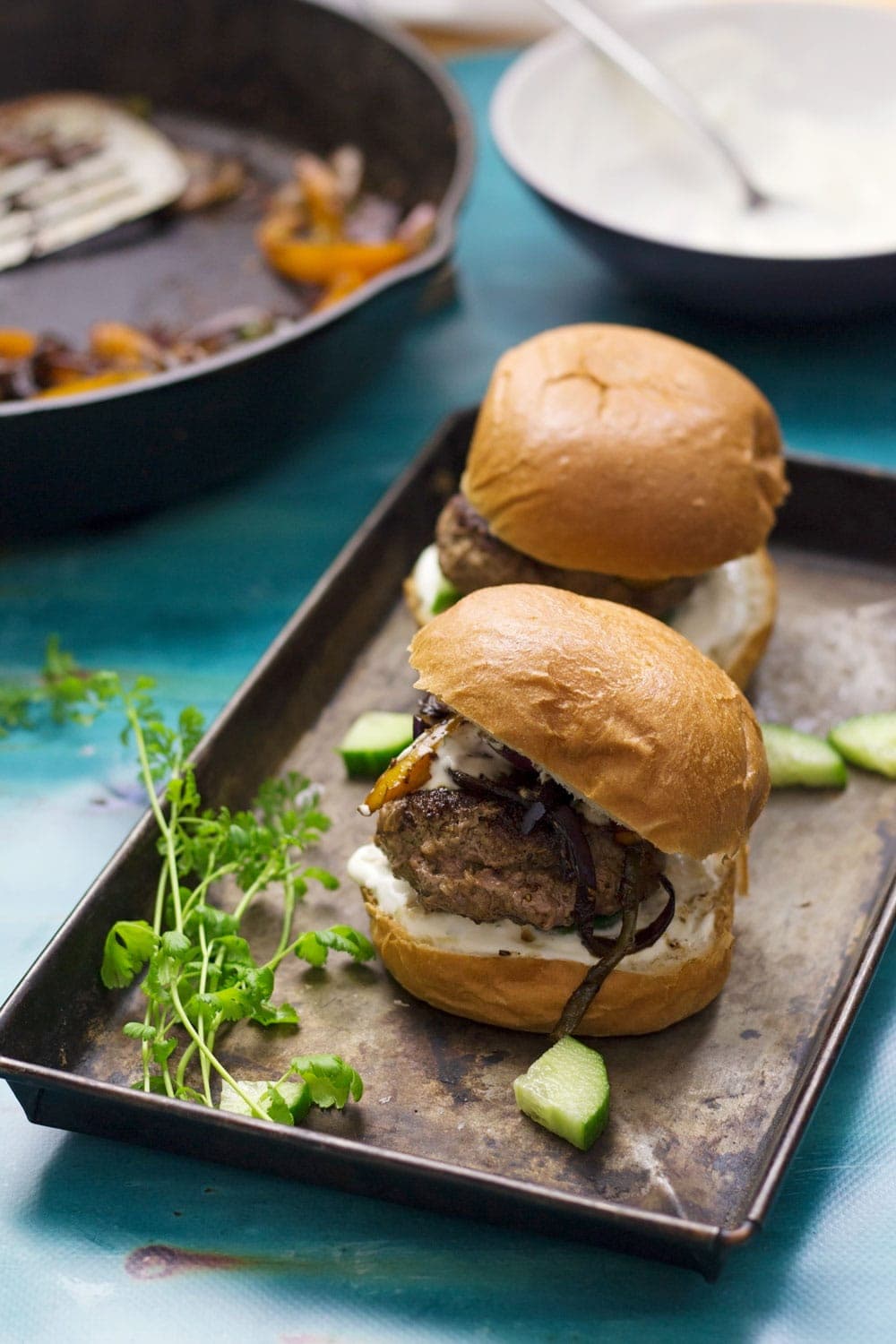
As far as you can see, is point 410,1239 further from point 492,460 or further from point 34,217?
point 34,217

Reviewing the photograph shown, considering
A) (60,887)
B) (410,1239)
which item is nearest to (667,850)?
(410,1239)

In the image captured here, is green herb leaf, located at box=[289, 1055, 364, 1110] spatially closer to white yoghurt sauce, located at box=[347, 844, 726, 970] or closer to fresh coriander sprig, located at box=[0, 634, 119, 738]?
white yoghurt sauce, located at box=[347, 844, 726, 970]

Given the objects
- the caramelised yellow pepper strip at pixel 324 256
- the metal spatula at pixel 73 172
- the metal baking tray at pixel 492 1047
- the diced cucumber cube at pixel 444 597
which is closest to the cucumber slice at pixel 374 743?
the metal baking tray at pixel 492 1047

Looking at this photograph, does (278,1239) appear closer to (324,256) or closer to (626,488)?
(626,488)

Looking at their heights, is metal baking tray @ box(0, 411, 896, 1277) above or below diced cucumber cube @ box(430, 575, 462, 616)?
below

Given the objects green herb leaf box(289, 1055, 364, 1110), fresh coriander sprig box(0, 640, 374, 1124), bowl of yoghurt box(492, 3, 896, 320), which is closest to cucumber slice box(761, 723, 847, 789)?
fresh coriander sprig box(0, 640, 374, 1124)

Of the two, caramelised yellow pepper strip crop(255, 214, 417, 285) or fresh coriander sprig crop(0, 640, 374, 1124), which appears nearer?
fresh coriander sprig crop(0, 640, 374, 1124)

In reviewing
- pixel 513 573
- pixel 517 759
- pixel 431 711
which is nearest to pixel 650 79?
pixel 513 573
